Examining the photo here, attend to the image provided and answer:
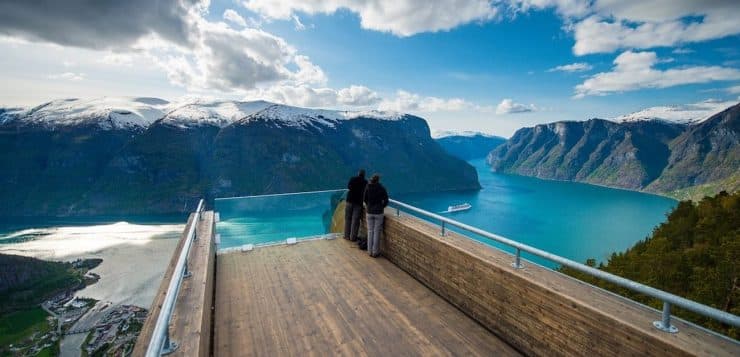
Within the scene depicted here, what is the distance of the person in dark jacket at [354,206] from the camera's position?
7.25 m

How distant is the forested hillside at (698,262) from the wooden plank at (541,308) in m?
16.6

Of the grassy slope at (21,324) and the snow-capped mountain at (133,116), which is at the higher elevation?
the snow-capped mountain at (133,116)

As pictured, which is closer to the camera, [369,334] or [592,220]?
[369,334]

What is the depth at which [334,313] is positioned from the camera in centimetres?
451

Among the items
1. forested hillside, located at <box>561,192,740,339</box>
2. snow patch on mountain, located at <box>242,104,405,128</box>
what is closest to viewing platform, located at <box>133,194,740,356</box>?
forested hillside, located at <box>561,192,740,339</box>

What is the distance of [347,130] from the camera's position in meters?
194

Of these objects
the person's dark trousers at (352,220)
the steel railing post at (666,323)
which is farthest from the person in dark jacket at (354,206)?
the steel railing post at (666,323)

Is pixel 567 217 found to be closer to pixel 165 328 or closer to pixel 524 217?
pixel 524 217

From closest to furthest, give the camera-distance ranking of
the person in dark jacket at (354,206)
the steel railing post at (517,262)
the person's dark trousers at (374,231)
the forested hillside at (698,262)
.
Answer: the steel railing post at (517,262) < the person's dark trousers at (374,231) < the person in dark jacket at (354,206) < the forested hillside at (698,262)

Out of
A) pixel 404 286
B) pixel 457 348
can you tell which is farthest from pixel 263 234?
pixel 457 348

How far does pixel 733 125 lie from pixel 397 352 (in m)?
238

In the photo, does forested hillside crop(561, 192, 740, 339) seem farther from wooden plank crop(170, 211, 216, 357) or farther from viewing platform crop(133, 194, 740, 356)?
wooden plank crop(170, 211, 216, 357)

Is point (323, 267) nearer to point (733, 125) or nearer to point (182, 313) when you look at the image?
point (182, 313)

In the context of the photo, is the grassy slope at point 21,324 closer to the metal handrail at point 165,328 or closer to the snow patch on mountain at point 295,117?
the metal handrail at point 165,328
